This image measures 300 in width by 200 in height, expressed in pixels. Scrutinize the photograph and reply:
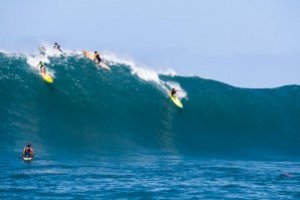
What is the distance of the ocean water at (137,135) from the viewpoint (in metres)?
13.9

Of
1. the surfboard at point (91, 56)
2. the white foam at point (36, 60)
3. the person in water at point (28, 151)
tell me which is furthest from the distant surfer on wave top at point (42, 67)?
the person in water at point (28, 151)

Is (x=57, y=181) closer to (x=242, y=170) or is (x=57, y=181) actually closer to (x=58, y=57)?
(x=242, y=170)

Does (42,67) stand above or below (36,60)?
below

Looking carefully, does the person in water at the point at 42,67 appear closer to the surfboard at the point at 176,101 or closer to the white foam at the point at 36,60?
the white foam at the point at 36,60

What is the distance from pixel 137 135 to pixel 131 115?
7.26 ft

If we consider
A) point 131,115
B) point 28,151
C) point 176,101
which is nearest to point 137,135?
point 131,115

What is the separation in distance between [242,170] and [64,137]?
23.5 feet

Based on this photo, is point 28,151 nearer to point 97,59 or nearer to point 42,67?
point 42,67

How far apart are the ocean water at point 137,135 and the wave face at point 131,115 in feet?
0.17

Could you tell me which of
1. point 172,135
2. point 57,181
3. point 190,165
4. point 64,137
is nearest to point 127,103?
point 172,135

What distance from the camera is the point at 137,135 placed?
73.0 ft

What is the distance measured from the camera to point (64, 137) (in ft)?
67.7

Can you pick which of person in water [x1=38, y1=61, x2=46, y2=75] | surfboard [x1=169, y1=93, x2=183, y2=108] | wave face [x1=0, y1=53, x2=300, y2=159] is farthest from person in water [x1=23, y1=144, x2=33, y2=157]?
surfboard [x1=169, y1=93, x2=183, y2=108]

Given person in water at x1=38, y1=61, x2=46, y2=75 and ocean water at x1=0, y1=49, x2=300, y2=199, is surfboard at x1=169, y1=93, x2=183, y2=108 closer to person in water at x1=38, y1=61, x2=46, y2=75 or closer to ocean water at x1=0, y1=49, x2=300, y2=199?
ocean water at x1=0, y1=49, x2=300, y2=199
